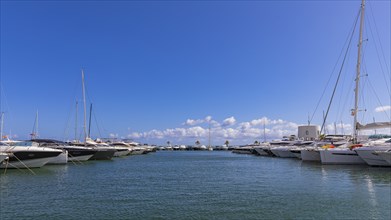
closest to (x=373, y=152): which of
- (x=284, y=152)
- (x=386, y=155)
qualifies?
(x=386, y=155)

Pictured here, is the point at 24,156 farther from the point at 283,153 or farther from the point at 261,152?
the point at 261,152

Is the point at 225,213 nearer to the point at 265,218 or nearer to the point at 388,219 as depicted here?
the point at 265,218

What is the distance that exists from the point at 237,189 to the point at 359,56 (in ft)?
122

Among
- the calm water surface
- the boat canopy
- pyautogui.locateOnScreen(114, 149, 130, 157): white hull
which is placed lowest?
the calm water surface

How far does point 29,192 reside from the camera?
22328mm

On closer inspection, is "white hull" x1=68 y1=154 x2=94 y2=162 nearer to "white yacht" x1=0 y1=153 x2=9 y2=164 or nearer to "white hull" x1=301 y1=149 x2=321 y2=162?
"white yacht" x1=0 y1=153 x2=9 y2=164

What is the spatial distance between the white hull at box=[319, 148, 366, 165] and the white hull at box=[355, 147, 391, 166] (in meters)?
2.73

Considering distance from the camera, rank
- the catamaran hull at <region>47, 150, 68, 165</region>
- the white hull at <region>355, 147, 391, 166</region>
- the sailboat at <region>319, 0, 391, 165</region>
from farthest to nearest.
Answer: the sailboat at <region>319, 0, 391, 165</region> < the catamaran hull at <region>47, 150, 68, 165</region> < the white hull at <region>355, 147, 391, 166</region>

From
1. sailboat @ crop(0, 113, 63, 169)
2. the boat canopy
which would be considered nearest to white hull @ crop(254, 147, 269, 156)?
the boat canopy

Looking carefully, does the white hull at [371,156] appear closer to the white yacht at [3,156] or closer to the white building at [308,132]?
the white yacht at [3,156]

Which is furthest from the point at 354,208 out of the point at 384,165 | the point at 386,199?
the point at 384,165

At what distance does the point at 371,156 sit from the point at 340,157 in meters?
5.33

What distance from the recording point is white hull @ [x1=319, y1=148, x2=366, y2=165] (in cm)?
4516

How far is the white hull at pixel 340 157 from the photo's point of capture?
148 feet
